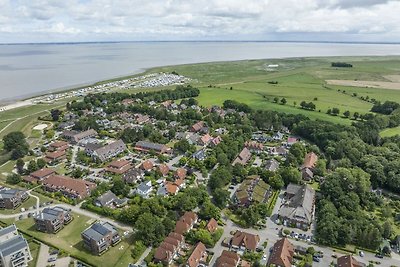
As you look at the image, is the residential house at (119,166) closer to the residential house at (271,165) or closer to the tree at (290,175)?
the residential house at (271,165)

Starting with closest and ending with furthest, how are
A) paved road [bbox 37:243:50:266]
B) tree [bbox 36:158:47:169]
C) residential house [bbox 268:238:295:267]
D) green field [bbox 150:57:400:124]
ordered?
residential house [bbox 268:238:295:267], paved road [bbox 37:243:50:266], tree [bbox 36:158:47:169], green field [bbox 150:57:400:124]

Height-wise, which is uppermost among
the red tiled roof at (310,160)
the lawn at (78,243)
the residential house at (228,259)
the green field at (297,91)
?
the green field at (297,91)

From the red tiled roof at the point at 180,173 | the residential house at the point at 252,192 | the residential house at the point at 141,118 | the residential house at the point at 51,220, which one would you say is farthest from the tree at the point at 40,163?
the residential house at the point at 252,192

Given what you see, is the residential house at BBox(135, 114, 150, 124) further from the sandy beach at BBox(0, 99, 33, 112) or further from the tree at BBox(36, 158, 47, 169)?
the sandy beach at BBox(0, 99, 33, 112)

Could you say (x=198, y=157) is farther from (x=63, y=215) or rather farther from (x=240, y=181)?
(x=63, y=215)

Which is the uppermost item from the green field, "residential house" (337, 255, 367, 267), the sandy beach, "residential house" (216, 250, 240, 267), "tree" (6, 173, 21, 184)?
the green field

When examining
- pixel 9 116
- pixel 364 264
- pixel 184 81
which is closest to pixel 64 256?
pixel 364 264

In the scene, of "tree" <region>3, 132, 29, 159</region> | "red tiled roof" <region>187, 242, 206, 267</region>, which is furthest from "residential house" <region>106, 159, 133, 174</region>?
"red tiled roof" <region>187, 242, 206, 267</region>

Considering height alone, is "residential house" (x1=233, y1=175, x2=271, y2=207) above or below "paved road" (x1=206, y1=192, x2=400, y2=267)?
above

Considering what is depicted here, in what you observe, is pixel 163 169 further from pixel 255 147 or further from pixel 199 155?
pixel 255 147
